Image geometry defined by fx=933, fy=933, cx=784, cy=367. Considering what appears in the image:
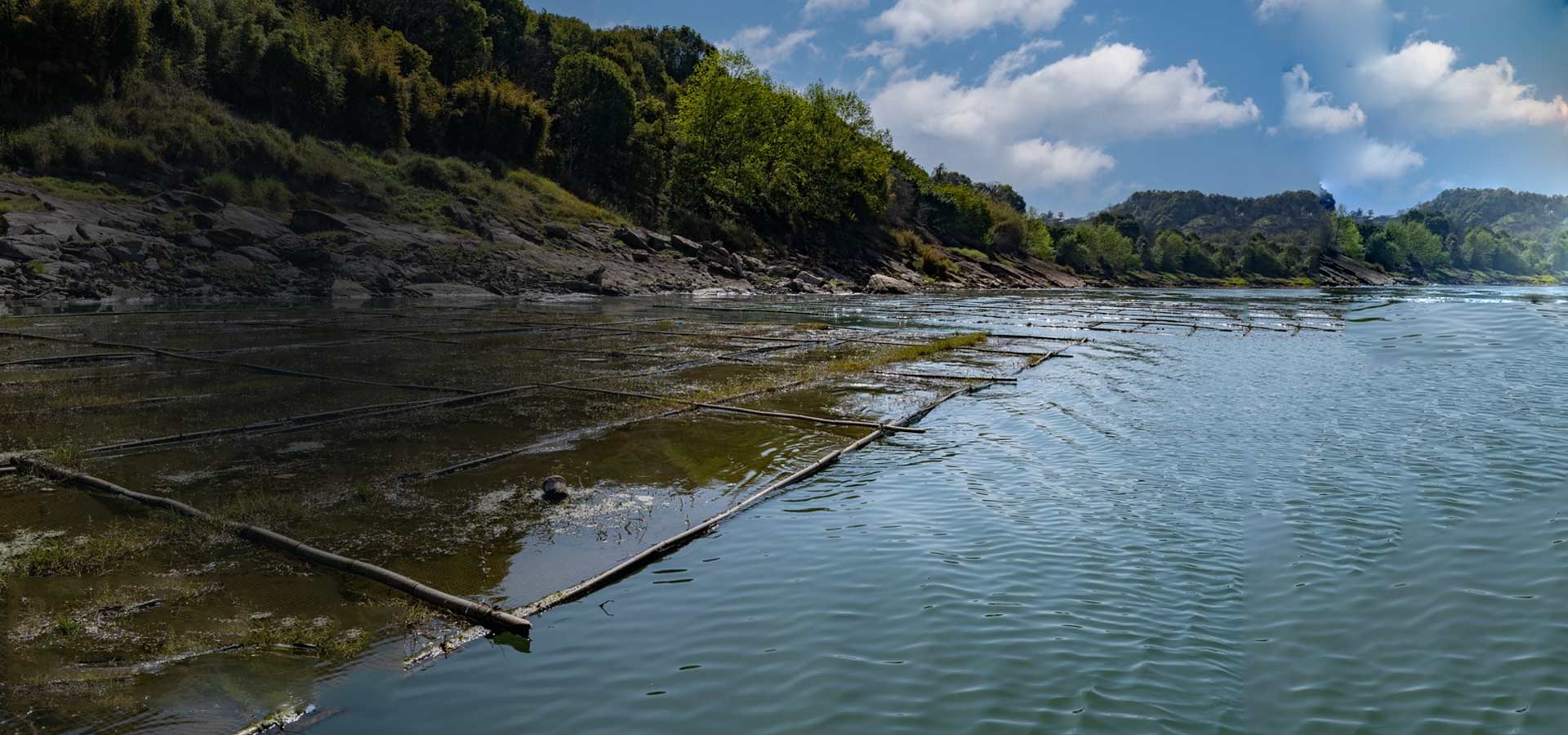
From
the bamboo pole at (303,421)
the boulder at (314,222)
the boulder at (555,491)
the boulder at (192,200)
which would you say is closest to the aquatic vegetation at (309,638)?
the boulder at (555,491)

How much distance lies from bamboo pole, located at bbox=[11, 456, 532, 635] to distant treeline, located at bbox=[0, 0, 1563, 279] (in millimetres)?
31298

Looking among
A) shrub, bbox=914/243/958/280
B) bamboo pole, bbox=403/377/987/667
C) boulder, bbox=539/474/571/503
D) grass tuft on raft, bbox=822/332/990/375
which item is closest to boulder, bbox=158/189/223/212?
grass tuft on raft, bbox=822/332/990/375

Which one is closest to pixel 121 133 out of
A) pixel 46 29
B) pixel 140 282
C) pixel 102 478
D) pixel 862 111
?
pixel 46 29

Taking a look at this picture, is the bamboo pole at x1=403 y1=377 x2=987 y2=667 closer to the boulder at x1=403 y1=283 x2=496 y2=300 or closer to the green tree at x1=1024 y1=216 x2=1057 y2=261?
the boulder at x1=403 y1=283 x2=496 y2=300

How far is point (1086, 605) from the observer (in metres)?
5.58

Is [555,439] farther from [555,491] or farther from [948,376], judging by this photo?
[948,376]

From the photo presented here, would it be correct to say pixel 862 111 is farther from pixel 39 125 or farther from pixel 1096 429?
pixel 1096 429

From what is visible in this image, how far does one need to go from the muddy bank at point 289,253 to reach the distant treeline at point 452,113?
3.60 metres

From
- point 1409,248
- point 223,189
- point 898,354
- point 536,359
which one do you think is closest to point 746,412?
point 536,359

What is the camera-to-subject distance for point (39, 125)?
105 feet

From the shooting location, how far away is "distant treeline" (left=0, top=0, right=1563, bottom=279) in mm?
34406

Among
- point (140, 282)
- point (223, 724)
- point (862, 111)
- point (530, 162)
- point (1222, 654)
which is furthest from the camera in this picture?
point (862, 111)

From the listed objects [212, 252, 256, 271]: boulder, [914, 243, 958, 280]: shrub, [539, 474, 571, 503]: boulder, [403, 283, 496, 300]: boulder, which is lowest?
[539, 474, 571, 503]: boulder

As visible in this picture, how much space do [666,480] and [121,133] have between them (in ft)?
119
